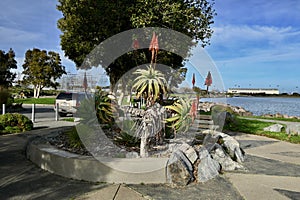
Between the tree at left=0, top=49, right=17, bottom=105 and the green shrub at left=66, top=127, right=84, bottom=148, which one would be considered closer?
the green shrub at left=66, top=127, right=84, bottom=148

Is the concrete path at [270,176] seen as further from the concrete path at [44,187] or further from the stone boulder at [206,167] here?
the concrete path at [44,187]

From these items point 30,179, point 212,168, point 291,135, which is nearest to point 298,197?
point 212,168

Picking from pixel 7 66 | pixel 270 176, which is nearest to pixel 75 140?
pixel 270 176

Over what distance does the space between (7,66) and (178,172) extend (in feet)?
113

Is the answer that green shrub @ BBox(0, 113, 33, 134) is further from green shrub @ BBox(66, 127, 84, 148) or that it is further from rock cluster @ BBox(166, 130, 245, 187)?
rock cluster @ BBox(166, 130, 245, 187)

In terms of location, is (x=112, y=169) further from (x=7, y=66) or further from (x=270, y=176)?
(x=7, y=66)

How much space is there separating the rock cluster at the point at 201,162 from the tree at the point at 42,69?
133 feet

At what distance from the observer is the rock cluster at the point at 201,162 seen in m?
4.49

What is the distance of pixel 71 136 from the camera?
244 inches

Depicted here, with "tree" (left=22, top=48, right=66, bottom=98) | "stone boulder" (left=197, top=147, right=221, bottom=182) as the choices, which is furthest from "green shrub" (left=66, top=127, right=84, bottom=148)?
"tree" (left=22, top=48, right=66, bottom=98)

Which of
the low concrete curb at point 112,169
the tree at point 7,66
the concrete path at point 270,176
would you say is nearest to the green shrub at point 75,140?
the low concrete curb at point 112,169

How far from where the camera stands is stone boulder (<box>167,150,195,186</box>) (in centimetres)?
443

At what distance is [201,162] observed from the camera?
16.3 feet

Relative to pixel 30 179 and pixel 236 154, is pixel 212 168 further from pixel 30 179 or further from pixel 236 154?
pixel 30 179
